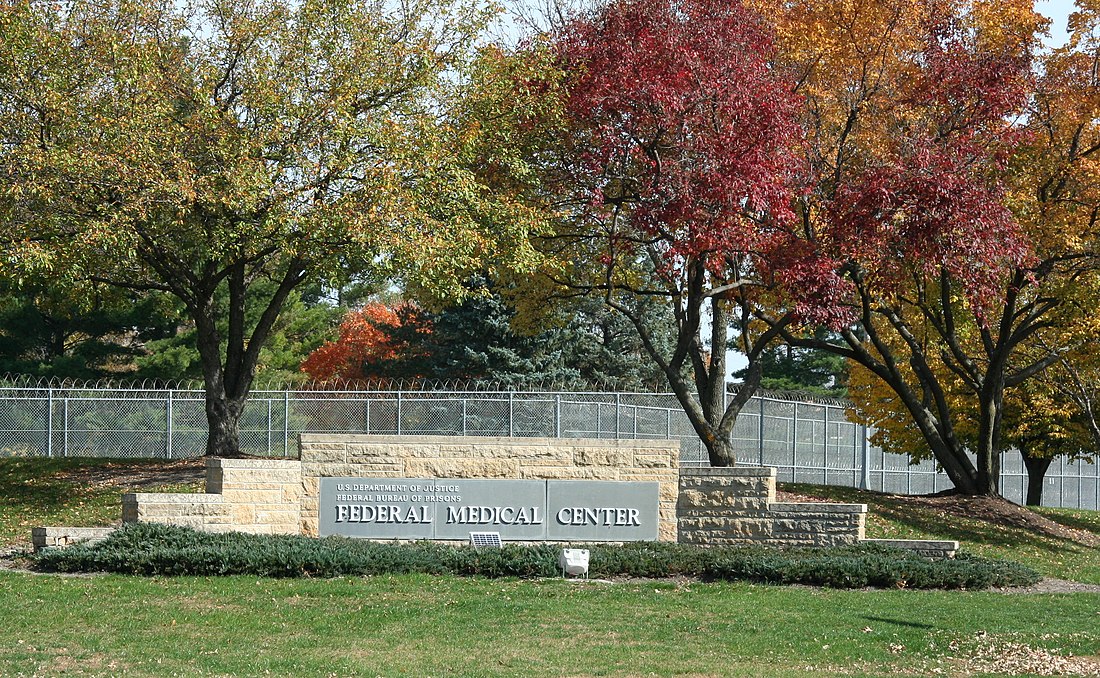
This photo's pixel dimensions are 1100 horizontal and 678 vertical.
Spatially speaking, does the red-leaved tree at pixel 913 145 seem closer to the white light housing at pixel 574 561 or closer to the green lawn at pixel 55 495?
the white light housing at pixel 574 561

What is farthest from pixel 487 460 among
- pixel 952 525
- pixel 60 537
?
pixel 952 525

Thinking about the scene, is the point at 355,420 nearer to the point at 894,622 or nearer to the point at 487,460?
the point at 487,460

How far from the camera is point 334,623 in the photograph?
10.1 metres

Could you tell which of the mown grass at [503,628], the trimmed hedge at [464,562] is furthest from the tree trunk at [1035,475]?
the mown grass at [503,628]

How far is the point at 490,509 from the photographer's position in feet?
49.4

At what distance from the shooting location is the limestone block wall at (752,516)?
50.2 feet

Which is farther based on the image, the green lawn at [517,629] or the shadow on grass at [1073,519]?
the shadow on grass at [1073,519]

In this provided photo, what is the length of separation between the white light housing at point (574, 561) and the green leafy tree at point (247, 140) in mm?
5539

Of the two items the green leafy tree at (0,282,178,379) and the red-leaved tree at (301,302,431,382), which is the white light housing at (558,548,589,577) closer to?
the green leafy tree at (0,282,178,379)

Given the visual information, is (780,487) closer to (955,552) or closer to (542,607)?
(955,552)

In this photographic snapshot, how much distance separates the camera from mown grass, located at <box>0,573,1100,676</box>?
8.77 m

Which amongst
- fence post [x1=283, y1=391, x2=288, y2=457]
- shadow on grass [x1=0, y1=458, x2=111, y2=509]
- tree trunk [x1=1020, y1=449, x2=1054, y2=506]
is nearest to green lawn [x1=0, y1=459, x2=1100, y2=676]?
shadow on grass [x1=0, y1=458, x2=111, y2=509]

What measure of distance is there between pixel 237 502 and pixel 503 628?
5567 mm

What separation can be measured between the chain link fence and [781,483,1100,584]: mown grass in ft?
14.5
